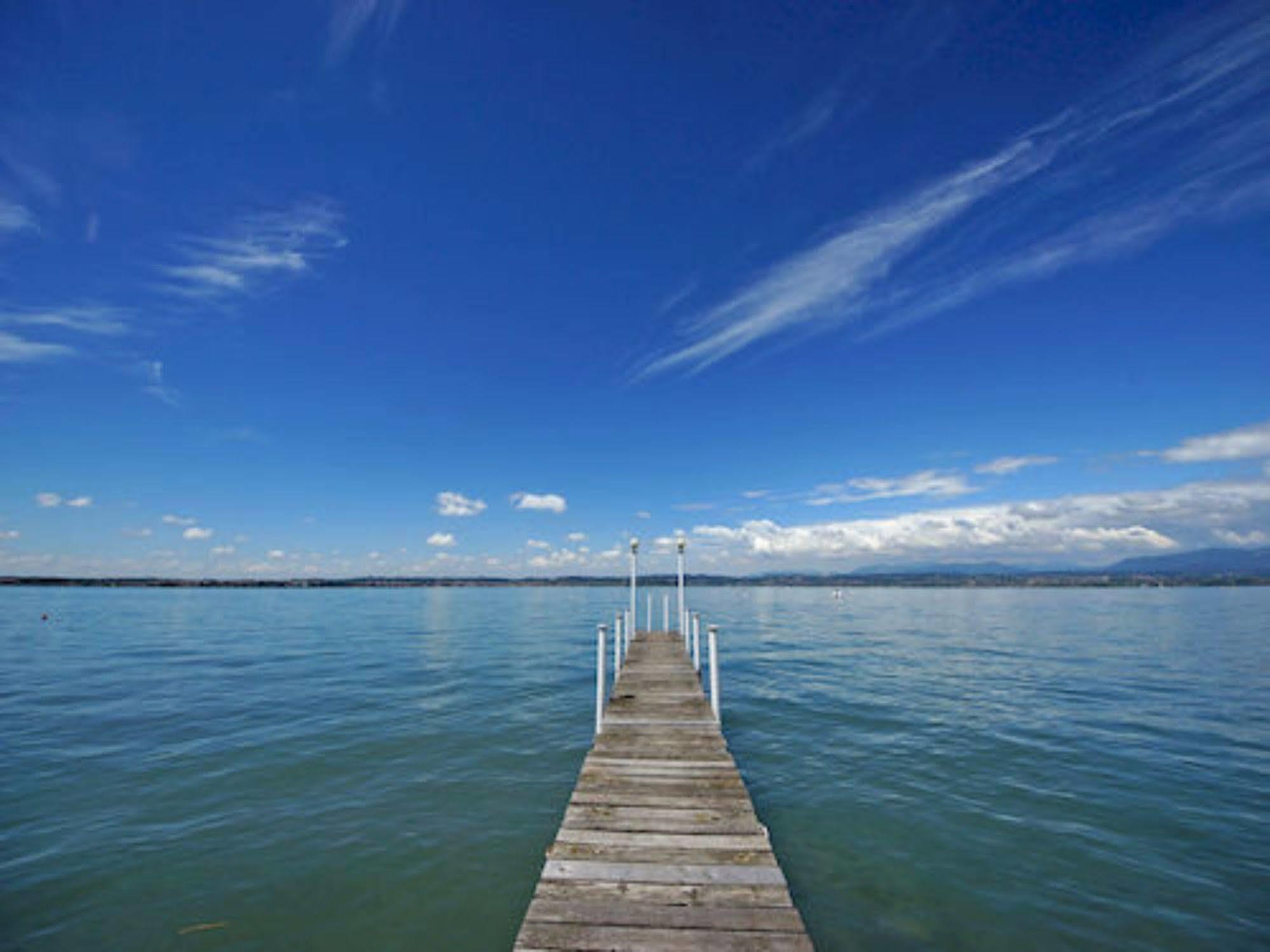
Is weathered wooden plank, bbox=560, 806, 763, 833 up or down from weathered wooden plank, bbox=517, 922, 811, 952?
up

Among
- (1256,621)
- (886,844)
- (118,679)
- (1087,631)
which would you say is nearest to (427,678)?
(118,679)

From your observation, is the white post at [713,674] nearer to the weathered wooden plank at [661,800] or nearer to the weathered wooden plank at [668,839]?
the weathered wooden plank at [661,800]

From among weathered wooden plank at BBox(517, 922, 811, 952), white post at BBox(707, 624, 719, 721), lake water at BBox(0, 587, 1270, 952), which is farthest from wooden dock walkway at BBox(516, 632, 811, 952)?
white post at BBox(707, 624, 719, 721)

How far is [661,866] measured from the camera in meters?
5.78

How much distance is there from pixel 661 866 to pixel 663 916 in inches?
31.9

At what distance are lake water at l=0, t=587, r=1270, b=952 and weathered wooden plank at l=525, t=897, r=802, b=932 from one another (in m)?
2.39

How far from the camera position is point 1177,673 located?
23328 millimetres

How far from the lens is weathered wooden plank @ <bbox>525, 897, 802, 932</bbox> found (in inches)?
191

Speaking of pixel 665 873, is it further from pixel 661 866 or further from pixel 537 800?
pixel 537 800

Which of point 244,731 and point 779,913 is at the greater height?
point 779,913

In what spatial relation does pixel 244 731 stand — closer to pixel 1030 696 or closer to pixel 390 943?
pixel 390 943

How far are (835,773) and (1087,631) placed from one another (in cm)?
4327

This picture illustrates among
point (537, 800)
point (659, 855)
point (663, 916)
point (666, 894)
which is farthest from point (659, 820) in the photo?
point (537, 800)

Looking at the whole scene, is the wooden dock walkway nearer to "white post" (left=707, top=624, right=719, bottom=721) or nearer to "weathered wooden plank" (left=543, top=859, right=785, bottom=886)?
"weathered wooden plank" (left=543, top=859, right=785, bottom=886)
